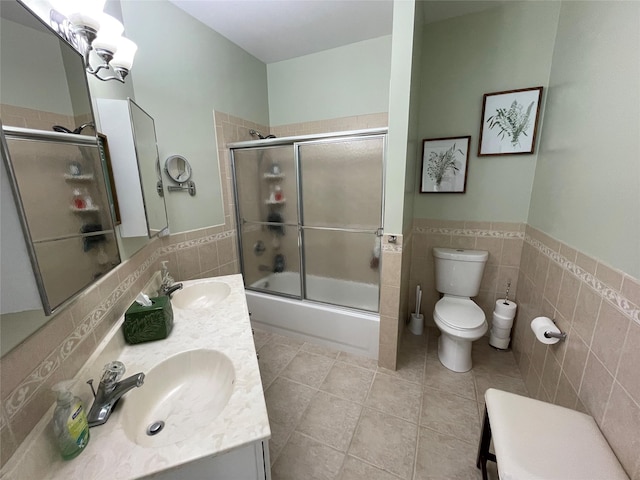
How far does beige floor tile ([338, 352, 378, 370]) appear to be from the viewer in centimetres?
192

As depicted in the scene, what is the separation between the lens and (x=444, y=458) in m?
1.28

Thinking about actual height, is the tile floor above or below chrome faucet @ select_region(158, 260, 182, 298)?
below

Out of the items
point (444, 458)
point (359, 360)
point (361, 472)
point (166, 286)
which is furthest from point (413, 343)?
point (166, 286)

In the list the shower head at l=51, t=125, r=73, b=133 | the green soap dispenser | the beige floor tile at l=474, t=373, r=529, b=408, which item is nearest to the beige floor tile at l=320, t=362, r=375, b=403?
the beige floor tile at l=474, t=373, r=529, b=408

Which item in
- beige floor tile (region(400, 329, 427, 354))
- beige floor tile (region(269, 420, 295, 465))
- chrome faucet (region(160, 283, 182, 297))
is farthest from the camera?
beige floor tile (region(400, 329, 427, 354))

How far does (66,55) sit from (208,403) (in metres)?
1.26

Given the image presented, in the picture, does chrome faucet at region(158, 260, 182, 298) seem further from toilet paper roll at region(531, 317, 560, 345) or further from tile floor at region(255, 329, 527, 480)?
toilet paper roll at region(531, 317, 560, 345)

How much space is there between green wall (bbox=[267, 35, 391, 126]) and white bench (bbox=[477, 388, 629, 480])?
2.27 m

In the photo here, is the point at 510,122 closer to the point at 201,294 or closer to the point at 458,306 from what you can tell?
the point at 458,306

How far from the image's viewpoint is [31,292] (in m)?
0.58

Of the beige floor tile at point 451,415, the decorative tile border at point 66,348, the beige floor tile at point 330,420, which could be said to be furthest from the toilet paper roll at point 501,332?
the decorative tile border at point 66,348

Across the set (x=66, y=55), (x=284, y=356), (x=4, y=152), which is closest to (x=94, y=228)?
(x=4, y=152)

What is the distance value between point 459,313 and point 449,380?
473mm

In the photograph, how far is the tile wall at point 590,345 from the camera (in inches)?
33.4
